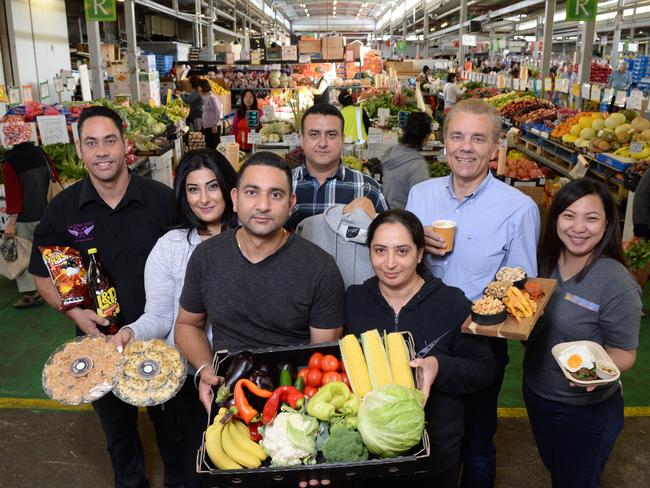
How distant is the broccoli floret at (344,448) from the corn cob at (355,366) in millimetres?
188

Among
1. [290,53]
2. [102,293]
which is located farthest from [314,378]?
[290,53]

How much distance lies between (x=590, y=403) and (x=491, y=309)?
73 centimetres

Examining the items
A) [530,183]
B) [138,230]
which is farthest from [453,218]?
[530,183]

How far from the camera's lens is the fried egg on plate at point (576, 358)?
2.19 metres

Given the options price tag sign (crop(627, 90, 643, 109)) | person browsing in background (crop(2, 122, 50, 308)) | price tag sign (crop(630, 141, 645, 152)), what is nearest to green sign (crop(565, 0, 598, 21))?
price tag sign (crop(627, 90, 643, 109))

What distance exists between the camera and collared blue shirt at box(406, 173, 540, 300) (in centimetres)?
249

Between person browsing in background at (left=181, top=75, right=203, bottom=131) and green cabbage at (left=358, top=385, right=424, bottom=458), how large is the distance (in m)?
11.4

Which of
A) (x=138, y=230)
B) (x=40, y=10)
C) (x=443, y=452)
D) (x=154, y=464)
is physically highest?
(x=40, y=10)

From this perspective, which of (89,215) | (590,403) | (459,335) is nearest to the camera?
(459,335)

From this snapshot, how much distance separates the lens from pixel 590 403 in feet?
8.00

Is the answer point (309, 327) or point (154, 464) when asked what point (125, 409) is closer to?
point (154, 464)

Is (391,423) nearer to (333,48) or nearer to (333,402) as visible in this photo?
(333,402)

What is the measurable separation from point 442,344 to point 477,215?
2.01 feet

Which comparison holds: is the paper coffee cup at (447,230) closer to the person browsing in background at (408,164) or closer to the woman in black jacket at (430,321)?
the woman in black jacket at (430,321)
